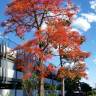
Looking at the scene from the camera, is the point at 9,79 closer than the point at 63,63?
Yes

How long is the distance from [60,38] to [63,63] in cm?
1260

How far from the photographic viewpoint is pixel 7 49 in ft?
114

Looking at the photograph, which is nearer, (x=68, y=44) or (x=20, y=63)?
(x=20, y=63)

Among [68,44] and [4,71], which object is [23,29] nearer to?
[4,71]

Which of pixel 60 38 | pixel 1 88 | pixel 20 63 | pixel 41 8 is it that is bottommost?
pixel 1 88

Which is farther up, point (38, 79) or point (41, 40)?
point (41, 40)

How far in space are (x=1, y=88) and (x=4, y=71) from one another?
329cm

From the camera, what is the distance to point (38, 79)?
34.4m

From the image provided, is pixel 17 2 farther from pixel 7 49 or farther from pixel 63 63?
pixel 63 63

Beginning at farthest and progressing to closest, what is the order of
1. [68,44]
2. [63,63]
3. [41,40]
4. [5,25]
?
[63,63], [68,44], [5,25], [41,40]

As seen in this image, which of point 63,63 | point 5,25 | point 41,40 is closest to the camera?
point 41,40

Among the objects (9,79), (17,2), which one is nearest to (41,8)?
(17,2)

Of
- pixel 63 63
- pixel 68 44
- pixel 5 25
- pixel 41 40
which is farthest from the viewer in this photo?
pixel 63 63

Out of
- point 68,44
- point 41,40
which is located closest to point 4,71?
point 41,40
